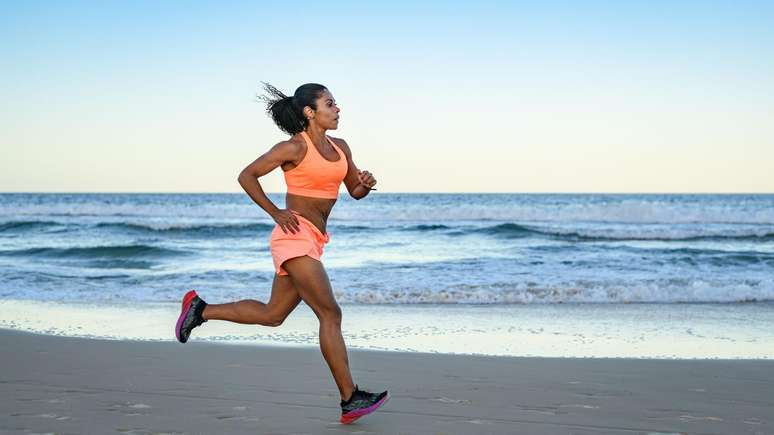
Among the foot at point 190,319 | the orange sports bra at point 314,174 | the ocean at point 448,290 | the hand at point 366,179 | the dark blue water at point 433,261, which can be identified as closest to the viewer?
the orange sports bra at point 314,174

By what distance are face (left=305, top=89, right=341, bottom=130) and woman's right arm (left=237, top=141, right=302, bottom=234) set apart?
216 mm

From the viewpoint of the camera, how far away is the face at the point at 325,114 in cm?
437

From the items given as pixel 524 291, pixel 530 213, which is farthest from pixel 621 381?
pixel 530 213

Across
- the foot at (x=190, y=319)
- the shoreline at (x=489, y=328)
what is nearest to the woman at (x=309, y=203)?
the foot at (x=190, y=319)

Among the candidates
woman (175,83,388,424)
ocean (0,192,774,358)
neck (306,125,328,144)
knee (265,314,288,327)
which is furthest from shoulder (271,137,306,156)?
ocean (0,192,774,358)

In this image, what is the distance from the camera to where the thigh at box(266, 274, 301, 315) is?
14.6 ft

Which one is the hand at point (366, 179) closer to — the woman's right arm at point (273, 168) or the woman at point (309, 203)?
the woman at point (309, 203)

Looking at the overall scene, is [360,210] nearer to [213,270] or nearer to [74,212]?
[74,212]

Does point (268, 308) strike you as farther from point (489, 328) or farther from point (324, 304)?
point (489, 328)

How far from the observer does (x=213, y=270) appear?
15.4m

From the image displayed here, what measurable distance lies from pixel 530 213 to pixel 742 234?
44.7 ft

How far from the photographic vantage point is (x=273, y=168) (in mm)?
4285

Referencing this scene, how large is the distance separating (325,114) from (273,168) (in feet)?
1.33

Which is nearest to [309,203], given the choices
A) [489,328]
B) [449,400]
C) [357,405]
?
[357,405]
